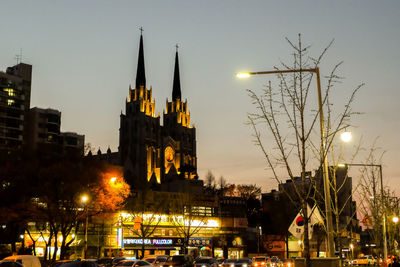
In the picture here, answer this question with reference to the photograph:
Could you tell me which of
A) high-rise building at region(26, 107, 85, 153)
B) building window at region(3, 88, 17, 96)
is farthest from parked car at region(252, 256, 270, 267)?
building window at region(3, 88, 17, 96)

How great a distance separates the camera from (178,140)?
184500 millimetres

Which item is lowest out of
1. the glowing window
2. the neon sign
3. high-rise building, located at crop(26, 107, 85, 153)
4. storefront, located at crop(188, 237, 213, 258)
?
storefront, located at crop(188, 237, 213, 258)

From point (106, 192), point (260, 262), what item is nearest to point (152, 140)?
point (106, 192)

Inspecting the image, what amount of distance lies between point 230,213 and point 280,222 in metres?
11.0

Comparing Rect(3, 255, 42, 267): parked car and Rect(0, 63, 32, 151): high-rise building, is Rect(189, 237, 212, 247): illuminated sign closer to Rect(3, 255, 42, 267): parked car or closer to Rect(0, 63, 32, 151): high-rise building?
Rect(3, 255, 42, 267): parked car

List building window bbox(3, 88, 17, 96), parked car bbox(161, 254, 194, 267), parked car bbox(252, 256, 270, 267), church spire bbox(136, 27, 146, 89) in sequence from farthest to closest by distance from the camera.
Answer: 1. church spire bbox(136, 27, 146, 89)
2. building window bbox(3, 88, 17, 96)
3. parked car bbox(252, 256, 270, 267)
4. parked car bbox(161, 254, 194, 267)

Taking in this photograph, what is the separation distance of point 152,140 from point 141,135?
519 centimetres

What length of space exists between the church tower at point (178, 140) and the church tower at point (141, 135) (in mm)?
4369

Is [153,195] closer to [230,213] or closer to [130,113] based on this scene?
[230,213]

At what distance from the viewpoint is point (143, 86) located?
182375mm

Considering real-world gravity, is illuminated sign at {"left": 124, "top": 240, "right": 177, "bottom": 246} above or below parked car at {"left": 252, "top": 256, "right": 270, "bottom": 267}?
above

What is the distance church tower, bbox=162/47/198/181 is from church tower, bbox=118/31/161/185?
14.3 ft

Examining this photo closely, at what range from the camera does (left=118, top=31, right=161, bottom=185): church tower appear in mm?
166000

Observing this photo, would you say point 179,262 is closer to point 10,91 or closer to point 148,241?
point 148,241
